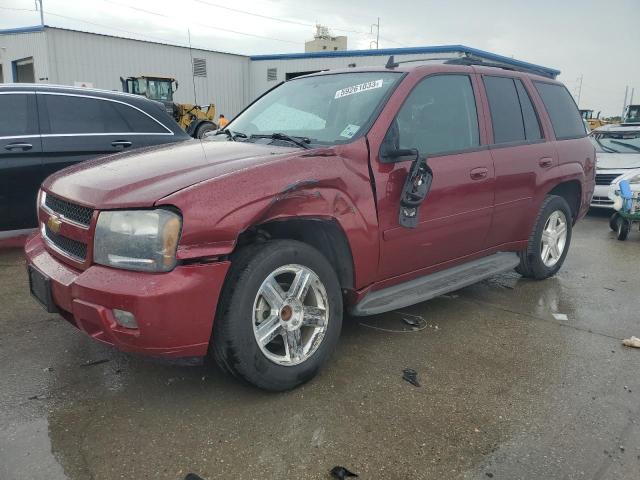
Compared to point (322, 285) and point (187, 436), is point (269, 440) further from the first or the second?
point (322, 285)

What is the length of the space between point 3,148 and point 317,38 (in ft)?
220

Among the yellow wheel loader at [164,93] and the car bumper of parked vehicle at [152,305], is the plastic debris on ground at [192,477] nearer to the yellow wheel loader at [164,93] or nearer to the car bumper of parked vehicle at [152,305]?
the car bumper of parked vehicle at [152,305]

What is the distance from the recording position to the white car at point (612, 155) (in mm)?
8594

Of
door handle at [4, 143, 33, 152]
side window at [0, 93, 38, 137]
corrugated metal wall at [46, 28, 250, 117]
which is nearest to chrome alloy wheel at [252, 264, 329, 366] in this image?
door handle at [4, 143, 33, 152]

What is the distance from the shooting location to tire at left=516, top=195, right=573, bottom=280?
4680mm

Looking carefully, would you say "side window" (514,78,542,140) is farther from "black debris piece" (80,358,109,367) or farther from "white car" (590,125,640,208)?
"white car" (590,125,640,208)

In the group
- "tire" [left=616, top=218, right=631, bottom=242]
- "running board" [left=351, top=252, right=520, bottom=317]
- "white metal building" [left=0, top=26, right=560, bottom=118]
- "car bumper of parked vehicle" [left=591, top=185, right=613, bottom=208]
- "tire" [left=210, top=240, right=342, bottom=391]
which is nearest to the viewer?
"tire" [left=210, top=240, right=342, bottom=391]

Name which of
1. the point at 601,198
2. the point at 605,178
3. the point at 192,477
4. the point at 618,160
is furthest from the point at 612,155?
the point at 192,477

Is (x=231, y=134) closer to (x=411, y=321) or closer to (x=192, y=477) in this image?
(x=411, y=321)

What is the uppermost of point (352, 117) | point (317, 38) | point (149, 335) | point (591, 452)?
point (317, 38)

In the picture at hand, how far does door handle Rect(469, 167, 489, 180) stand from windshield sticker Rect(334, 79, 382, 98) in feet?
2.97

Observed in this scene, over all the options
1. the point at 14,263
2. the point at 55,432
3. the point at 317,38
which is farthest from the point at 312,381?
the point at 317,38

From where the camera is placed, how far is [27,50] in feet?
75.2

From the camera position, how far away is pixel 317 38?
67062 millimetres
